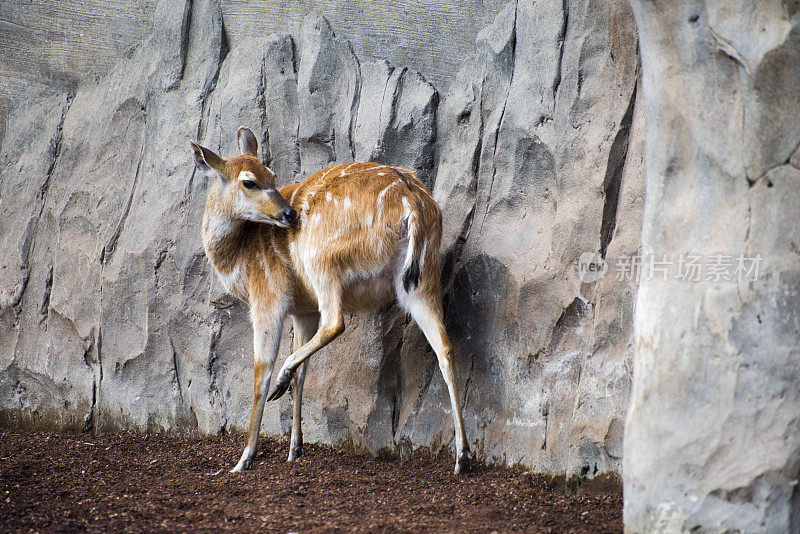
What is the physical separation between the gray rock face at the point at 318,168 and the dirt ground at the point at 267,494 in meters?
0.30

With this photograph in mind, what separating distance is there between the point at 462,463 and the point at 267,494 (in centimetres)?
113

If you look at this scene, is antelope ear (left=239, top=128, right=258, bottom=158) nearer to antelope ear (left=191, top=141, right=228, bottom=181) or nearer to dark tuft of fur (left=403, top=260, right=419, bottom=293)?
antelope ear (left=191, top=141, right=228, bottom=181)

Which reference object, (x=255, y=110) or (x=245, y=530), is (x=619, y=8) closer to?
(x=255, y=110)

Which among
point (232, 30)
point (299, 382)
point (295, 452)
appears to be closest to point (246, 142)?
point (232, 30)

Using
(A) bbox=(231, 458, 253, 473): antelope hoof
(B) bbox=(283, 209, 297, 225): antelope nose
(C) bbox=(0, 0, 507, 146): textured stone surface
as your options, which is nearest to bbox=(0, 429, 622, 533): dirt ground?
(A) bbox=(231, 458, 253, 473): antelope hoof

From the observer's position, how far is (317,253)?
15.9ft

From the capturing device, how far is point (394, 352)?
540 centimetres

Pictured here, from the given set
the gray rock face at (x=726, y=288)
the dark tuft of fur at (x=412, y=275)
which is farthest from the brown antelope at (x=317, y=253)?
the gray rock face at (x=726, y=288)

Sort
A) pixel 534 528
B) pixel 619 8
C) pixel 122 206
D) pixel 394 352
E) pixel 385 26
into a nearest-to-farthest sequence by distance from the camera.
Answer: pixel 534 528 → pixel 619 8 → pixel 394 352 → pixel 385 26 → pixel 122 206

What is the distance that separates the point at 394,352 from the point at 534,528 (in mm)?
1994

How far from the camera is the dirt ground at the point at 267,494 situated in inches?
148

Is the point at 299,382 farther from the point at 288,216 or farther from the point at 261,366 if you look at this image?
the point at 288,216

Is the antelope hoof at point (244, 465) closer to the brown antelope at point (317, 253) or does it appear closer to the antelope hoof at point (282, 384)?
the brown antelope at point (317, 253)

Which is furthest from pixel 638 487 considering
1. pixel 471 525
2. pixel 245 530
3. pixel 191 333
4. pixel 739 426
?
pixel 191 333
